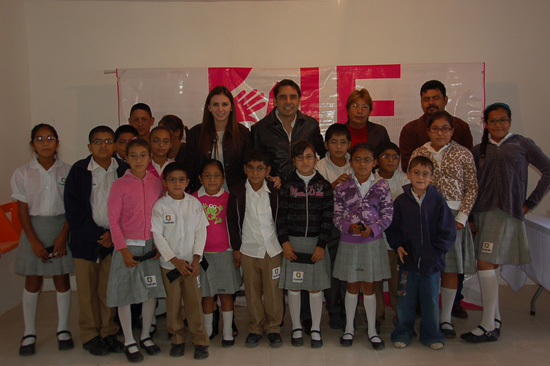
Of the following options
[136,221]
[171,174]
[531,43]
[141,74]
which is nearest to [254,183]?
[171,174]

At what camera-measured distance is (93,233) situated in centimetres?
266

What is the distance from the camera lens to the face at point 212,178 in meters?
2.67

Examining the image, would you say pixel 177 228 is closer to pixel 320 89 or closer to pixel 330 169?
pixel 330 169

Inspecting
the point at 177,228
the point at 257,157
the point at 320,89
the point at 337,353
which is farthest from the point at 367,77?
the point at 337,353

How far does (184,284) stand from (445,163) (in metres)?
1.88

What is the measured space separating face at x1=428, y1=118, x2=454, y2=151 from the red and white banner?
45.6 inches

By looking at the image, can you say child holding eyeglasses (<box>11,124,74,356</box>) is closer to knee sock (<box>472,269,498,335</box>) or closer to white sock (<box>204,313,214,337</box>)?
white sock (<box>204,313,214,337</box>)

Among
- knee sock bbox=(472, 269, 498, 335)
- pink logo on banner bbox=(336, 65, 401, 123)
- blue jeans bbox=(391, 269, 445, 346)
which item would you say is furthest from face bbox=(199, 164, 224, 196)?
knee sock bbox=(472, 269, 498, 335)

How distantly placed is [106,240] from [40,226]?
0.48 meters

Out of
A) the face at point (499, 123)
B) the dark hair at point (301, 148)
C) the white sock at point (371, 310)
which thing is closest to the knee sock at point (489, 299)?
the white sock at point (371, 310)

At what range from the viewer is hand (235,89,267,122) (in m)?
3.98

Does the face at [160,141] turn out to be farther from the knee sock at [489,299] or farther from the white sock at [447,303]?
the knee sock at [489,299]

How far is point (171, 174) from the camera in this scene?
2.59m

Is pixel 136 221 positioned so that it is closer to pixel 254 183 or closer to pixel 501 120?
pixel 254 183
